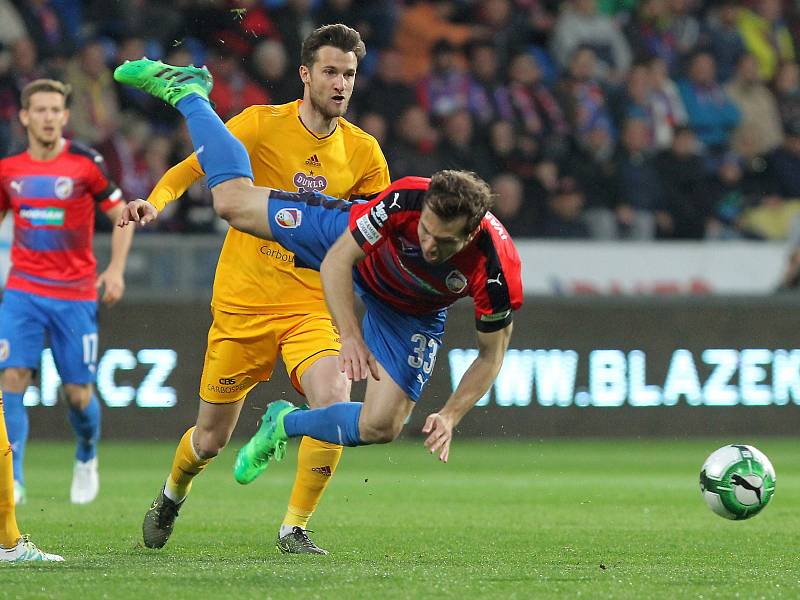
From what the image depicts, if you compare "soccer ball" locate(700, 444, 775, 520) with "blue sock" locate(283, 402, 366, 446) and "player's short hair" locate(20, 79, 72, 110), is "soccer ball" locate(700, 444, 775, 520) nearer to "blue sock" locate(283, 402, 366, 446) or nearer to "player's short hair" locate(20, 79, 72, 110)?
"blue sock" locate(283, 402, 366, 446)

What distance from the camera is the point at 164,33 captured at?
47.9 ft

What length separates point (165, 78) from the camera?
7.36m

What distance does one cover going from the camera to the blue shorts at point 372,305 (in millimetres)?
6492

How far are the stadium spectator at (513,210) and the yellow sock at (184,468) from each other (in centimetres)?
784

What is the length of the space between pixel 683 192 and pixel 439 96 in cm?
283

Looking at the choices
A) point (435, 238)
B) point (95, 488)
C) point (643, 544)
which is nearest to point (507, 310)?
point (435, 238)

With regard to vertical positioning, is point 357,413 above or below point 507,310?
below

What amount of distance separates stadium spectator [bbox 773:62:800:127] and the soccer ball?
11.1 metres

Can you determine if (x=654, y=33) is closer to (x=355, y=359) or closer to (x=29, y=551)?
(x=355, y=359)

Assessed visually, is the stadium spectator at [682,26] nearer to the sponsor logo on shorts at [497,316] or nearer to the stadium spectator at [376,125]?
the stadium spectator at [376,125]

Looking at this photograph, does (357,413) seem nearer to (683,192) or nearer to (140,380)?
(140,380)

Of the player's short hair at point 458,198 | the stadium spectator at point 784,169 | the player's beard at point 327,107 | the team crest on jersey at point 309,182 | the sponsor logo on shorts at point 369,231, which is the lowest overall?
the sponsor logo on shorts at point 369,231

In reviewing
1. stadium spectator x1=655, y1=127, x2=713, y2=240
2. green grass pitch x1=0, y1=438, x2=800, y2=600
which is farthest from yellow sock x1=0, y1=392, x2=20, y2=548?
stadium spectator x1=655, y1=127, x2=713, y2=240

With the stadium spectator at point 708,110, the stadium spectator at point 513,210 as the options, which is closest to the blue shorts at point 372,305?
the stadium spectator at point 513,210
